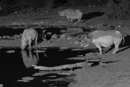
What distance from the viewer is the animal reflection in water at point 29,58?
1138 cm

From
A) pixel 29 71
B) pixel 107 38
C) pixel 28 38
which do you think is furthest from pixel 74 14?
pixel 29 71

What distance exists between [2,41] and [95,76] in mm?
7479

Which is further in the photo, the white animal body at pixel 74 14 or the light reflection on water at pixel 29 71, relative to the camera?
the white animal body at pixel 74 14

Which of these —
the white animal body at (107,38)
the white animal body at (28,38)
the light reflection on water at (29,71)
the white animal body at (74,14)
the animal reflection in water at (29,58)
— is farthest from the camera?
the white animal body at (74,14)

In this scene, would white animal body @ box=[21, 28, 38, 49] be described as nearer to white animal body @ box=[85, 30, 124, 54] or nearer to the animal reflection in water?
the animal reflection in water

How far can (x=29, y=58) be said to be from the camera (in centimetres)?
1216

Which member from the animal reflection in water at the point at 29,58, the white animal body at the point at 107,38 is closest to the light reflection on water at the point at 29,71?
the animal reflection in water at the point at 29,58

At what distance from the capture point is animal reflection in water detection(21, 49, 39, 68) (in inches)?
448

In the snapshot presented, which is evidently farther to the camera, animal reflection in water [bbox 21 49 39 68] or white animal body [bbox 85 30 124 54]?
white animal body [bbox 85 30 124 54]

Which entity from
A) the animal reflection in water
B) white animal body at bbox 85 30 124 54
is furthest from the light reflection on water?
white animal body at bbox 85 30 124 54

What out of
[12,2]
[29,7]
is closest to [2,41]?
[29,7]

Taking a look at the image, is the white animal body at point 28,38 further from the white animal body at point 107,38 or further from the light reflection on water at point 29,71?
the white animal body at point 107,38

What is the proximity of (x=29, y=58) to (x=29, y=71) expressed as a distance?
2.08m

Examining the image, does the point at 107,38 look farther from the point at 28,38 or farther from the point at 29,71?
the point at 28,38
